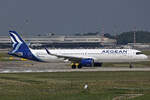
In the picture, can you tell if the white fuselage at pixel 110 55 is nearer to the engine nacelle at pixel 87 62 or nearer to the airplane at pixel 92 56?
the airplane at pixel 92 56

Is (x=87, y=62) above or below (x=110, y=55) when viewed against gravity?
below

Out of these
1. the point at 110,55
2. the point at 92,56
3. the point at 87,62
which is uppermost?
the point at 110,55

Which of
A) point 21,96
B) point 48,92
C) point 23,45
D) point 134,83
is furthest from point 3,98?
point 23,45

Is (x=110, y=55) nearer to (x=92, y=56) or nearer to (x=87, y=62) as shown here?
(x=92, y=56)

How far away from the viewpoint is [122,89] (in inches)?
1499

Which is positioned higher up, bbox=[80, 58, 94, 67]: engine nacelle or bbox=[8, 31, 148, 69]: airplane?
bbox=[8, 31, 148, 69]: airplane

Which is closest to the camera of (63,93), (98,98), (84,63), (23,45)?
(98,98)

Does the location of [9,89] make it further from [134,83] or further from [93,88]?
[134,83]

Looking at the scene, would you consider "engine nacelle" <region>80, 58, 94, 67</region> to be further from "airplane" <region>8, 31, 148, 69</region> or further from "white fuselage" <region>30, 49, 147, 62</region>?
"white fuselage" <region>30, 49, 147, 62</region>

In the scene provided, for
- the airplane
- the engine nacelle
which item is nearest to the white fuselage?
the airplane

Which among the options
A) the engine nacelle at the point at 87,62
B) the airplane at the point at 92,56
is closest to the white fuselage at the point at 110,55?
the airplane at the point at 92,56

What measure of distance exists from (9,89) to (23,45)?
39.5 metres

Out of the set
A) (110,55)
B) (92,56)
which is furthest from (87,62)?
(110,55)

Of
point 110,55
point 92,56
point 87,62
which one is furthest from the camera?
point 92,56
